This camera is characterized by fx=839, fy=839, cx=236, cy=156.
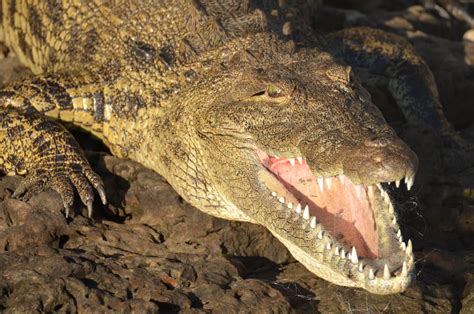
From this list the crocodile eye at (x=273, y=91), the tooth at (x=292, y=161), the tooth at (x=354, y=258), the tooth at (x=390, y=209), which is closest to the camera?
the tooth at (x=354, y=258)

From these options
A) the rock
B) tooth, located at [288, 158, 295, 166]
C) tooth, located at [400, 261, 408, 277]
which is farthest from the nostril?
the rock

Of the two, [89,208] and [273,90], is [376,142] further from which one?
[89,208]

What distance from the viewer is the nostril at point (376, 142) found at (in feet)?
13.8

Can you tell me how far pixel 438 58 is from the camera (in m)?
7.33

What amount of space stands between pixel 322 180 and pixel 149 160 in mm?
1477

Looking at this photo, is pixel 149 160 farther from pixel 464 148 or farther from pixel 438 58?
pixel 438 58

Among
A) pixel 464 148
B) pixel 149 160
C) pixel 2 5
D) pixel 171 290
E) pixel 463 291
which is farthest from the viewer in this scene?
pixel 2 5

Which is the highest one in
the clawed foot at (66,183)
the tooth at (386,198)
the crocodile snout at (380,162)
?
the crocodile snout at (380,162)

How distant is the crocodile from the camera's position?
4316mm

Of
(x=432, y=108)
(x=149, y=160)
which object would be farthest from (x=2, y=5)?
(x=432, y=108)

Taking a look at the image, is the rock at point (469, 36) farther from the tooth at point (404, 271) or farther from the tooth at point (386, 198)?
the tooth at point (404, 271)

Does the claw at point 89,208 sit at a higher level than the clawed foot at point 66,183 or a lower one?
lower

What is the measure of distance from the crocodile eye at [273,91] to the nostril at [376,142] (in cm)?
69

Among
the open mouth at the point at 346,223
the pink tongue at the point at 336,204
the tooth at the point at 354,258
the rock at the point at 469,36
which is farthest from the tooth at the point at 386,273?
the rock at the point at 469,36
